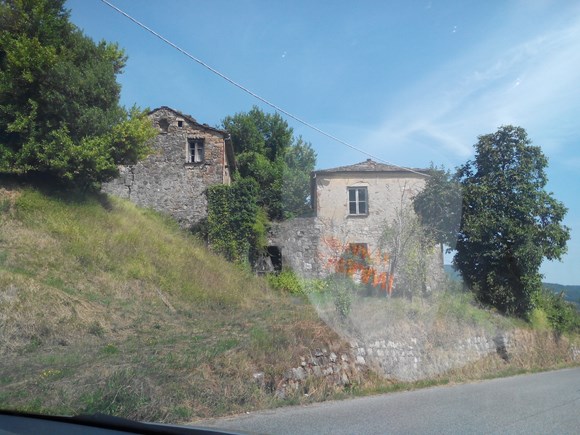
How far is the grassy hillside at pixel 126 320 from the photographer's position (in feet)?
28.6

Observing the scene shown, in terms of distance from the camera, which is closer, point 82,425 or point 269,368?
point 82,425

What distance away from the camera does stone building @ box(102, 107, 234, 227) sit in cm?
2716

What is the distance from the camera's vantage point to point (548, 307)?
965 inches

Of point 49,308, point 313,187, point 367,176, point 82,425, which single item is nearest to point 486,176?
point 367,176

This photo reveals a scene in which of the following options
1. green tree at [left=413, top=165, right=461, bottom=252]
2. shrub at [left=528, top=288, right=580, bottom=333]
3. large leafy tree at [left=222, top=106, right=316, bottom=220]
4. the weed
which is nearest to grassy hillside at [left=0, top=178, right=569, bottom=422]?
the weed

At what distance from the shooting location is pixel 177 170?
27.8 metres

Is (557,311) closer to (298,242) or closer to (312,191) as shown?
(298,242)

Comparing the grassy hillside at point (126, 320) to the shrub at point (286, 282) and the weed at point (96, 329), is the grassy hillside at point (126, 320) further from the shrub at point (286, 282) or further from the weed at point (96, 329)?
the shrub at point (286, 282)

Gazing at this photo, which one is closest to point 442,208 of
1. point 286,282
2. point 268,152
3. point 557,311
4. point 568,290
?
point 286,282

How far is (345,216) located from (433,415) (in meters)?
18.2

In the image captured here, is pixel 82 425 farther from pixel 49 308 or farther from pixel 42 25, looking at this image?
pixel 42 25

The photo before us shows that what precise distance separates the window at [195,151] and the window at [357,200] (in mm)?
7325

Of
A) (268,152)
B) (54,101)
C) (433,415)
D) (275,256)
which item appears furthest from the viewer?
(268,152)

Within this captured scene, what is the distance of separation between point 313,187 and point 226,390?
63.3 feet
